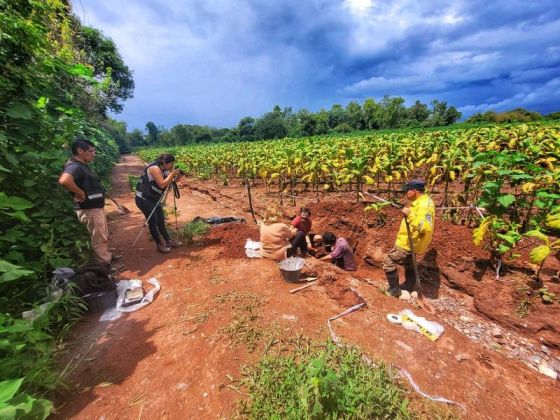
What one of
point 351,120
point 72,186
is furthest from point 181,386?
point 351,120

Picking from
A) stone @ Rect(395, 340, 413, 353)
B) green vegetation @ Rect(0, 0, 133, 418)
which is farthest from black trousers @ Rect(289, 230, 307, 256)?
green vegetation @ Rect(0, 0, 133, 418)

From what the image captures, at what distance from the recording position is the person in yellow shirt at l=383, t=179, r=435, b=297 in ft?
13.0

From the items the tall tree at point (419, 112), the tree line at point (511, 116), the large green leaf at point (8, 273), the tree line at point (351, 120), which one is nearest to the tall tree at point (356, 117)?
the tree line at point (351, 120)

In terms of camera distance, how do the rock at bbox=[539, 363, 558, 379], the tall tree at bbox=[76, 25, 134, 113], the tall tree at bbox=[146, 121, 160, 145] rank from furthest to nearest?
the tall tree at bbox=[146, 121, 160, 145] < the tall tree at bbox=[76, 25, 134, 113] < the rock at bbox=[539, 363, 558, 379]

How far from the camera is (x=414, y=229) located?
4.04 m

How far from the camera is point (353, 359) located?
257 cm

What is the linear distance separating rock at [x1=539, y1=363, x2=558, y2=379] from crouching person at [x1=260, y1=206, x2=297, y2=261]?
12.2 feet

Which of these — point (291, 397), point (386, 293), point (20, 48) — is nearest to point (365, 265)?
point (386, 293)

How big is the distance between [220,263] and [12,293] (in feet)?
9.02

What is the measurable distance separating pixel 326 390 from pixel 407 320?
1926mm

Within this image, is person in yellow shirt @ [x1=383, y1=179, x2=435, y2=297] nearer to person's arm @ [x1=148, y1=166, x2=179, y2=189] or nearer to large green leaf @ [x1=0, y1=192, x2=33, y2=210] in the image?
person's arm @ [x1=148, y1=166, x2=179, y2=189]

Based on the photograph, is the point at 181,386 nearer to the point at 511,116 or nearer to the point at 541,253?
the point at 541,253

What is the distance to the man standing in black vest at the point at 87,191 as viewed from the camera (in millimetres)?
3804

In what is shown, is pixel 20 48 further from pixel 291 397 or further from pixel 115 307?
pixel 291 397
